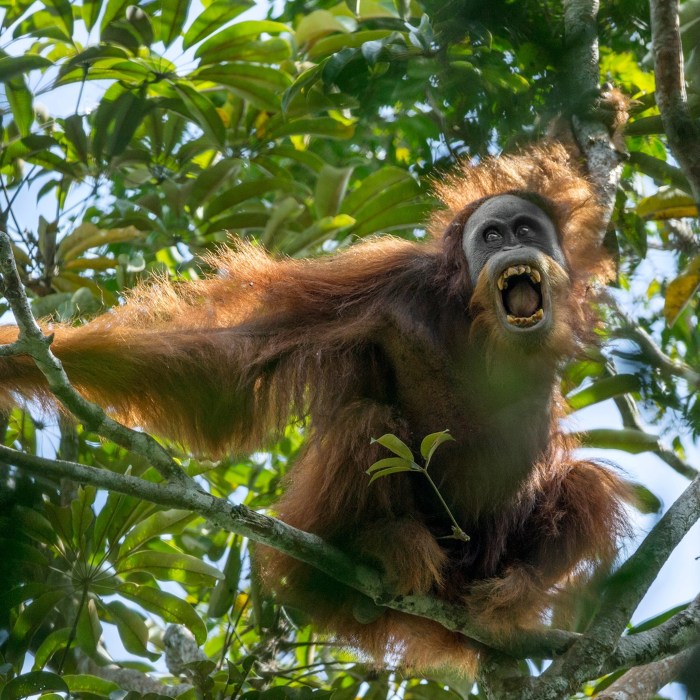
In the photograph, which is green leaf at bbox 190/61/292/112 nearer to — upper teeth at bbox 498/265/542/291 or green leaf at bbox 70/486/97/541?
upper teeth at bbox 498/265/542/291

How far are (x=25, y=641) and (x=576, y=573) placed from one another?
261 cm

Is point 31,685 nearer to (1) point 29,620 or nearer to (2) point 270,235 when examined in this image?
(1) point 29,620

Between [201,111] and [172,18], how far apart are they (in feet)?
1.76

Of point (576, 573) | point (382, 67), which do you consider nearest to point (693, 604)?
point (576, 573)

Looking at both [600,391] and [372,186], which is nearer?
[600,391]

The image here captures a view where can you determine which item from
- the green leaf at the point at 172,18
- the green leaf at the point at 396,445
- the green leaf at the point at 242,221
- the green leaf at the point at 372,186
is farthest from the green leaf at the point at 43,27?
the green leaf at the point at 396,445

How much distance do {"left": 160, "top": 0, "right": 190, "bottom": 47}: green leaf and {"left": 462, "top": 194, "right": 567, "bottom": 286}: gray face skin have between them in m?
2.10

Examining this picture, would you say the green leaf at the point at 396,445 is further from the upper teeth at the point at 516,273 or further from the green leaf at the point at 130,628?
the green leaf at the point at 130,628

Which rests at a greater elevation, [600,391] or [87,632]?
[600,391]

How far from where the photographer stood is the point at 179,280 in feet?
17.2

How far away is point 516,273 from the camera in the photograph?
4551 millimetres

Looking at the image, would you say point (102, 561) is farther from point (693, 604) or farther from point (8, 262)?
point (693, 604)

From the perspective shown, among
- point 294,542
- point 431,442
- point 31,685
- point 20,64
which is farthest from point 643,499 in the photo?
point 20,64

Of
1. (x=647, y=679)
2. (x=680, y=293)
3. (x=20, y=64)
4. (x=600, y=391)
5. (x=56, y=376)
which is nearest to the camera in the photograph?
(x=56, y=376)
